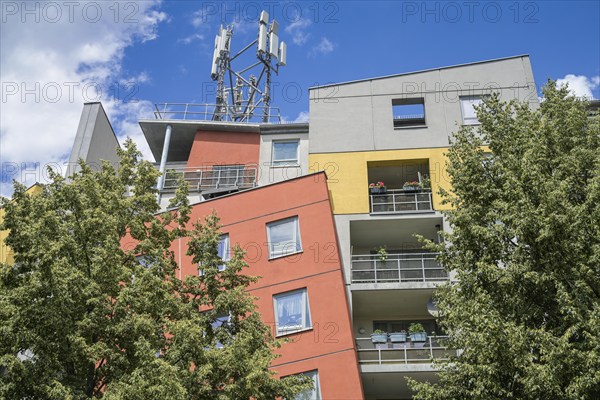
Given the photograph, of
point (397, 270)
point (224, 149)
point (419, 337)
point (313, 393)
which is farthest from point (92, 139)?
point (419, 337)

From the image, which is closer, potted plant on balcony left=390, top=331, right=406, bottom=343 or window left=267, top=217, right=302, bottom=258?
potted plant on balcony left=390, top=331, right=406, bottom=343

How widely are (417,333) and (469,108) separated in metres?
9.88

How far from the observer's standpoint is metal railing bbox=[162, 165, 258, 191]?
27266mm

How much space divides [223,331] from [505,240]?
21.9ft

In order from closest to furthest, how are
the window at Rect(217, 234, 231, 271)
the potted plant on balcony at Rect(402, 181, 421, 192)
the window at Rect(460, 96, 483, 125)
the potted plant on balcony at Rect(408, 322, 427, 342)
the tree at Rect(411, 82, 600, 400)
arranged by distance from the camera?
the tree at Rect(411, 82, 600, 400), the potted plant on balcony at Rect(408, 322, 427, 342), the window at Rect(217, 234, 231, 271), the potted plant on balcony at Rect(402, 181, 421, 192), the window at Rect(460, 96, 483, 125)

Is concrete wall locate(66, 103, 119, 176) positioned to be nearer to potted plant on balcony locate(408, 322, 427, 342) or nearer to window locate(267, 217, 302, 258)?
window locate(267, 217, 302, 258)

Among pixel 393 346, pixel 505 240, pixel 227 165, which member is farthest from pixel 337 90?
pixel 505 240

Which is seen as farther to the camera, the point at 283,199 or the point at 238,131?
the point at 238,131

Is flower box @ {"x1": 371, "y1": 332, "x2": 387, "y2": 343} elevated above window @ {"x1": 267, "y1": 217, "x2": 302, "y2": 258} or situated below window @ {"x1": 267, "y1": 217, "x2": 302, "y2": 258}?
below

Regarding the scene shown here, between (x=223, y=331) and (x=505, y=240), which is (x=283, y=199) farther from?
(x=505, y=240)

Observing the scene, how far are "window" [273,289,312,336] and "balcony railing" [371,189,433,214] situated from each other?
487cm

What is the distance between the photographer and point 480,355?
12.9 metres

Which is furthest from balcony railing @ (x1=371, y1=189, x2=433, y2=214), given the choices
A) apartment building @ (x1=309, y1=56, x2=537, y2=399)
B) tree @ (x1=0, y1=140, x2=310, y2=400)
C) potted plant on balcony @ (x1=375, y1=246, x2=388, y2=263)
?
tree @ (x1=0, y1=140, x2=310, y2=400)

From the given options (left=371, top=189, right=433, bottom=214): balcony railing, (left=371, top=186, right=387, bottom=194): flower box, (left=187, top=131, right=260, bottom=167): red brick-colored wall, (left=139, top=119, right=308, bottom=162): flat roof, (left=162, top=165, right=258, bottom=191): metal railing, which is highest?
(left=139, top=119, right=308, bottom=162): flat roof
